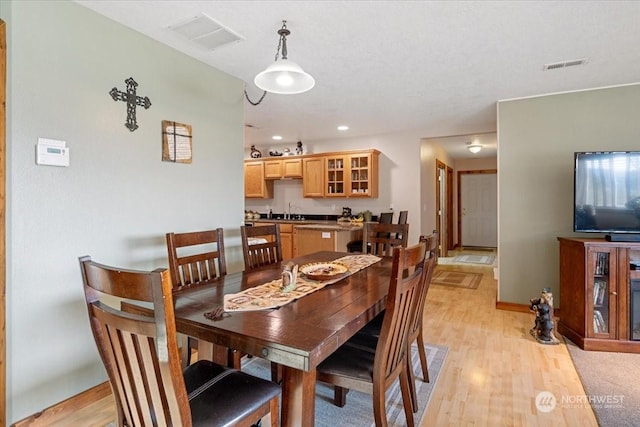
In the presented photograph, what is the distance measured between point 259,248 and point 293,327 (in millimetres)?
1351

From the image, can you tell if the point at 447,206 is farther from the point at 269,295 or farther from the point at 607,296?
the point at 269,295

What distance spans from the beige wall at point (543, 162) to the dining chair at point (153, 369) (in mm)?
3380

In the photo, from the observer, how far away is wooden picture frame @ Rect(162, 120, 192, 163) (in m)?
2.51

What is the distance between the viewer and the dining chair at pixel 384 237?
2839mm

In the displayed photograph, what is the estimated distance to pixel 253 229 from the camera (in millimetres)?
2545

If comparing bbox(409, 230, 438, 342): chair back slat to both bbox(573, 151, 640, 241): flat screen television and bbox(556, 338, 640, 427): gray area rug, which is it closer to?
bbox(556, 338, 640, 427): gray area rug

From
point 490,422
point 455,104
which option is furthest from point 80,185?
point 455,104

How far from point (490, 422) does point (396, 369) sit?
714 mm

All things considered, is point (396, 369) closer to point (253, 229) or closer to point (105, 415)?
point (253, 229)

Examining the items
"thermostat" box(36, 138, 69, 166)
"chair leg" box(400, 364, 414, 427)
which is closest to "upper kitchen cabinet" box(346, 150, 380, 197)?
"chair leg" box(400, 364, 414, 427)

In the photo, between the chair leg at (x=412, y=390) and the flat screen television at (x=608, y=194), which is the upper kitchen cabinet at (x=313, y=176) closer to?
the flat screen television at (x=608, y=194)

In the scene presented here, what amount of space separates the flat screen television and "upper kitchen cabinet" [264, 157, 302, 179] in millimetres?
4113

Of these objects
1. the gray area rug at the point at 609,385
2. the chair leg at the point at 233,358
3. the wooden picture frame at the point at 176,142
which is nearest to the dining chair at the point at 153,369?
the chair leg at the point at 233,358

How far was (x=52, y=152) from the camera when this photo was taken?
188 centimetres
